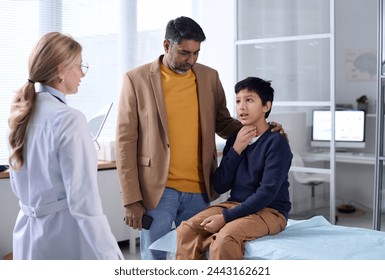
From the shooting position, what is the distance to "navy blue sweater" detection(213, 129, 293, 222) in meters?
2.27

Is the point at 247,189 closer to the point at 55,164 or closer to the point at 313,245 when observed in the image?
the point at 313,245

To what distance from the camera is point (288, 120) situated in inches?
174

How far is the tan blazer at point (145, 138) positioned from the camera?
221 cm

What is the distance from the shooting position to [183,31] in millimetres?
2170

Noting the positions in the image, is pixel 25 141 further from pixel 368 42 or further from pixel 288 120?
pixel 368 42

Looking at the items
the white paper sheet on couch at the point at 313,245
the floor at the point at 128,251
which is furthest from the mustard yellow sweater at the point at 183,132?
the floor at the point at 128,251

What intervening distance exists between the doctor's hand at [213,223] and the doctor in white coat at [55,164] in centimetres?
66

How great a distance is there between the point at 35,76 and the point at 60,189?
340mm

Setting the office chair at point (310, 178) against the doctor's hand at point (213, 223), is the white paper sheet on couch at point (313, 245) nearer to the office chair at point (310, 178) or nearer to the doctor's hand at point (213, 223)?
the doctor's hand at point (213, 223)

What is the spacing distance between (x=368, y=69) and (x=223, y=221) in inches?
151

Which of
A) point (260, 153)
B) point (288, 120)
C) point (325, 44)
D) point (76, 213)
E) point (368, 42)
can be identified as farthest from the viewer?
point (368, 42)

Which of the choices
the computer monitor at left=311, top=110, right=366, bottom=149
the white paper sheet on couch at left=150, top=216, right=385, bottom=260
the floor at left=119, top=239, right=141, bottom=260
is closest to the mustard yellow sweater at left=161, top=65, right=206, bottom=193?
the white paper sheet on couch at left=150, top=216, right=385, bottom=260

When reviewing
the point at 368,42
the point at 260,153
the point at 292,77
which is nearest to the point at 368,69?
the point at 368,42
